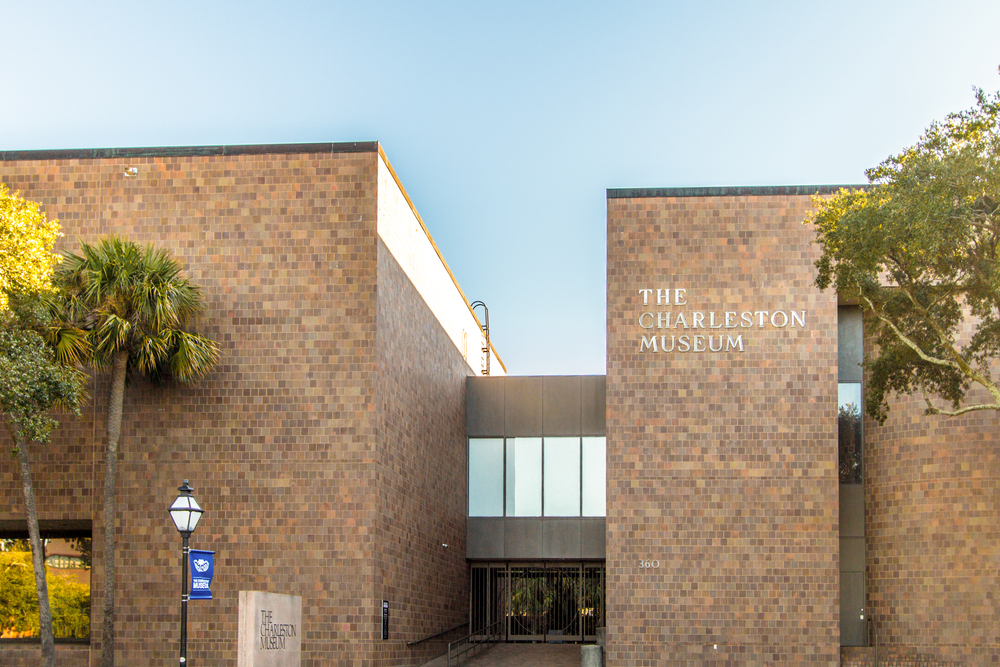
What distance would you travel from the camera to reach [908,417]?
2300cm

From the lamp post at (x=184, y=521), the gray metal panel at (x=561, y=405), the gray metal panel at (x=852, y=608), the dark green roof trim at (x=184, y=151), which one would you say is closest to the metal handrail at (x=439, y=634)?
the gray metal panel at (x=561, y=405)

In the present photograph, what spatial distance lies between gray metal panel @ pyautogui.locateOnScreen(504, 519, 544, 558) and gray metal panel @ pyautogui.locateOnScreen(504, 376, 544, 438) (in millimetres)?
2283

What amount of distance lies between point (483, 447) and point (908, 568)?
1084 centimetres

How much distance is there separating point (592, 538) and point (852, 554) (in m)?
6.68

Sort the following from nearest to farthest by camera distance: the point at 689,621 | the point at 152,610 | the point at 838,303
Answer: the point at 152,610, the point at 689,621, the point at 838,303

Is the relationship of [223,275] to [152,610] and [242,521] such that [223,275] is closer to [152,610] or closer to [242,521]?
[242,521]

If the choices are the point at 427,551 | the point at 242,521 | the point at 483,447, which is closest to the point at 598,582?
the point at 483,447

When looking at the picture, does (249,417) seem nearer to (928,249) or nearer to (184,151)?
(184,151)

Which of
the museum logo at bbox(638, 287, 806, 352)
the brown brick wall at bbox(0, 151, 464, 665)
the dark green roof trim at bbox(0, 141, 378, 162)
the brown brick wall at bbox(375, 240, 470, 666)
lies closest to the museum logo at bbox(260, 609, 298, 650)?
the brown brick wall at bbox(0, 151, 464, 665)

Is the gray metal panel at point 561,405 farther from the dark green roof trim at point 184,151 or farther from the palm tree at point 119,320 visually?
the palm tree at point 119,320

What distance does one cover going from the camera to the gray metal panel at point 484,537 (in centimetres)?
2777

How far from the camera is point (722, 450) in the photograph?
73.5 feet

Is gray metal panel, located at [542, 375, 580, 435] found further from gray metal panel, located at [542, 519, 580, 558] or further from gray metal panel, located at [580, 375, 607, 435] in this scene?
gray metal panel, located at [542, 519, 580, 558]

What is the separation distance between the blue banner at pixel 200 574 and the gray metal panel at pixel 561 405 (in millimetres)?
14223
